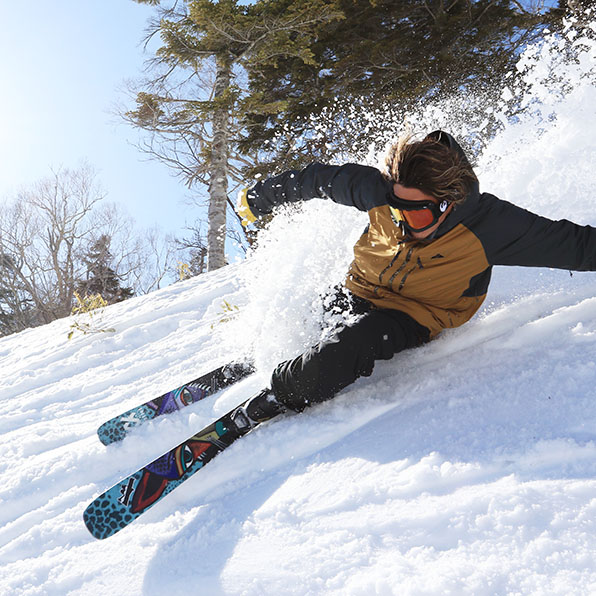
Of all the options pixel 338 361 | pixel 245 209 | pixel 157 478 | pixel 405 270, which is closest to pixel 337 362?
pixel 338 361

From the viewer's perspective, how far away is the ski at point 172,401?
1865 millimetres

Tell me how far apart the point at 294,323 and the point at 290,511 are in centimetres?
97

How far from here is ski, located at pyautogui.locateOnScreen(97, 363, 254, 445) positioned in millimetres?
1865

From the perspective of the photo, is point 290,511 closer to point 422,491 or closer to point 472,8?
point 422,491

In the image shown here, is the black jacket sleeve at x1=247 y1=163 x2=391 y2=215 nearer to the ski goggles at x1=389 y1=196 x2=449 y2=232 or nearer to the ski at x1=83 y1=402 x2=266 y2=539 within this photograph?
the ski goggles at x1=389 y1=196 x2=449 y2=232

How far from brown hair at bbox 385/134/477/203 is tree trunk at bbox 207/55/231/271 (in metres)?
5.75

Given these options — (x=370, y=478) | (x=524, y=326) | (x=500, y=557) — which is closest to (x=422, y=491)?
(x=370, y=478)

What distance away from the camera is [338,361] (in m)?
1.47

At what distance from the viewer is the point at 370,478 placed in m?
1.18

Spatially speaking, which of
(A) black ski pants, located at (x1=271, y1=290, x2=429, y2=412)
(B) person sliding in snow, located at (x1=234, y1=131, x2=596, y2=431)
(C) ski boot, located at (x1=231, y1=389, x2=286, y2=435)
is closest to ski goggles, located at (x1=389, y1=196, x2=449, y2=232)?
(B) person sliding in snow, located at (x1=234, y1=131, x2=596, y2=431)

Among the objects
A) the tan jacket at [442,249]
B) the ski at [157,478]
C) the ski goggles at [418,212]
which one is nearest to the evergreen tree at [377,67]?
the tan jacket at [442,249]

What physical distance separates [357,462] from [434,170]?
0.97m

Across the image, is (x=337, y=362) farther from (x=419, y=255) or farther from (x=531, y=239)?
(x=531, y=239)

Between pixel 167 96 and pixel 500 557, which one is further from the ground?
pixel 167 96
